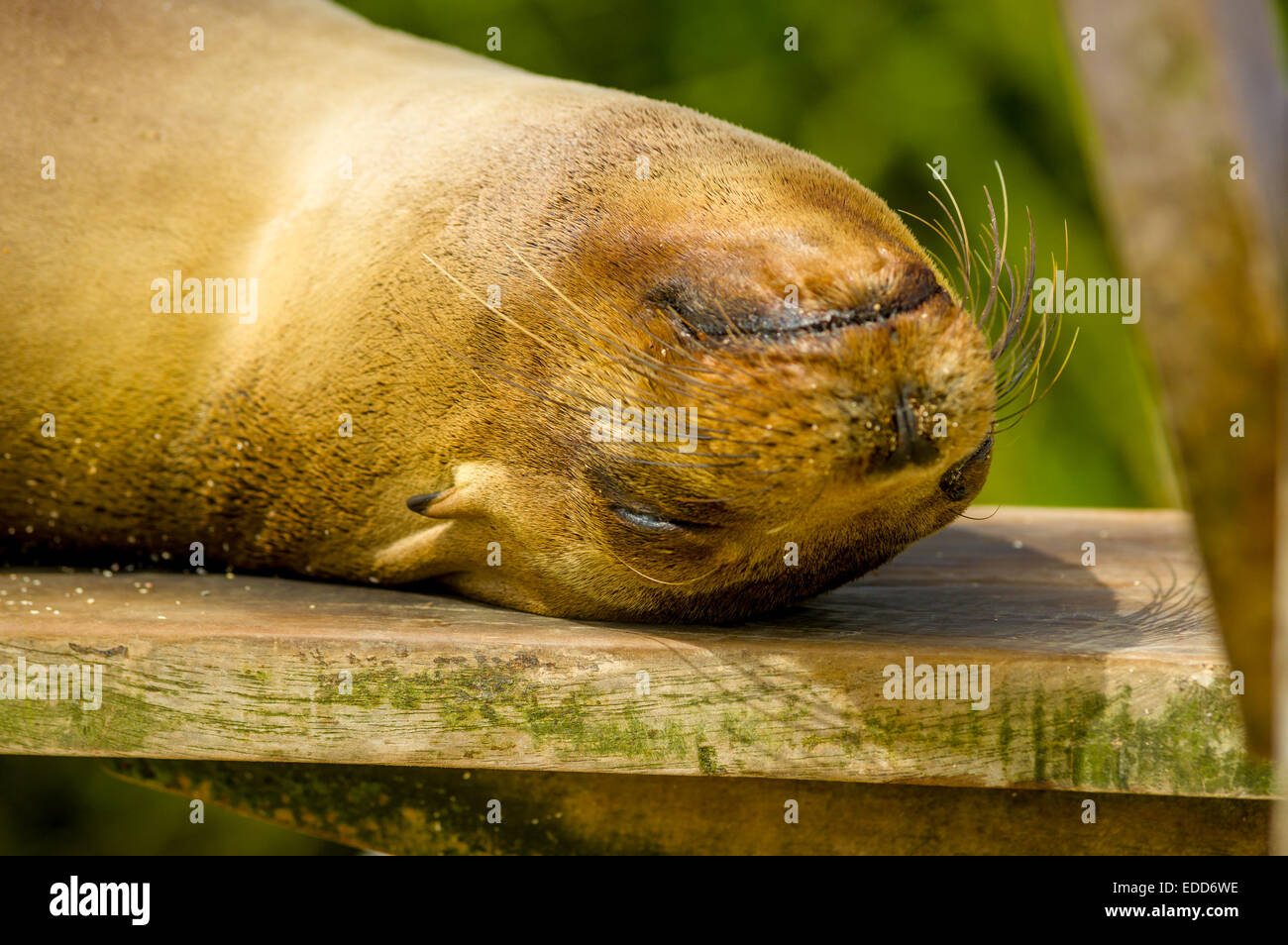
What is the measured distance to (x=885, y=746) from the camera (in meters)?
1.87

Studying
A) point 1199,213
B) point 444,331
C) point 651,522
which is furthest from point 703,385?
point 1199,213

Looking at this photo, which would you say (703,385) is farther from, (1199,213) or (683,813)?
(1199,213)

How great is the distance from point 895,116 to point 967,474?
4206mm

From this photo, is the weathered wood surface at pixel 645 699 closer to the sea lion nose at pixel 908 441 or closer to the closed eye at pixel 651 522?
the closed eye at pixel 651 522

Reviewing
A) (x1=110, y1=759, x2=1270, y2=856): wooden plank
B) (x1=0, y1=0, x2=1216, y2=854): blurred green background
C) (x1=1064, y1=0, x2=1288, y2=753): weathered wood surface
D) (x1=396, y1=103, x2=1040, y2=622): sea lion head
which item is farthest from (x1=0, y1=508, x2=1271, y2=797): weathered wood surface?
(x1=0, y1=0, x2=1216, y2=854): blurred green background

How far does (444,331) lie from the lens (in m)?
2.13

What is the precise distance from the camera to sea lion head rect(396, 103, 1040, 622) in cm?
172

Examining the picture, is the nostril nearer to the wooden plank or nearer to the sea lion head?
the sea lion head

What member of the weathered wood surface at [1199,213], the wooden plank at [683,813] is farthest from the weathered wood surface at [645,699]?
the weathered wood surface at [1199,213]

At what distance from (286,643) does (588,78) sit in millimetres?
4586

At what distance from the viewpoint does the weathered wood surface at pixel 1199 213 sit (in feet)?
2.72

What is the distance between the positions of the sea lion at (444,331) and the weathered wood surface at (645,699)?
151 mm
